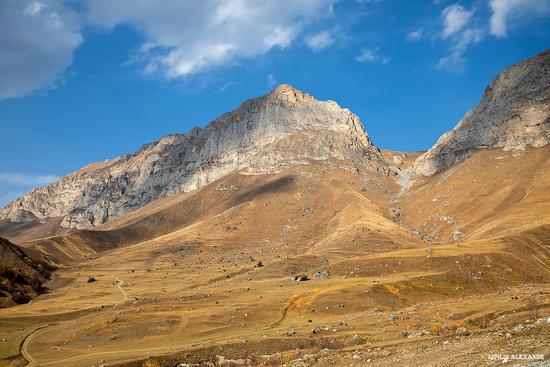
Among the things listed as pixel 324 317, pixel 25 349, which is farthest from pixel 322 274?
pixel 25 349

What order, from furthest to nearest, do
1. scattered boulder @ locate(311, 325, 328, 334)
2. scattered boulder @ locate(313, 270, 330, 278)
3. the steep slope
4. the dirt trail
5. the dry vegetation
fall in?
the steep slope, scattered boulder @ locate(313, 270, 330, 278), the dirt trail, scattered boulder @ locate(311, 325, 328, 334), the dry vegetation

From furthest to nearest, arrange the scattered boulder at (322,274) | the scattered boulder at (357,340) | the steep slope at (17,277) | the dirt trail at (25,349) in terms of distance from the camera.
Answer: the steep slope at (17,277)
the scattered boulder at (322,274)
the dirt trail at (25,349)
the scattered boulder at (357,340)

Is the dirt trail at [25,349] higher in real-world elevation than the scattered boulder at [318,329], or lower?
higher

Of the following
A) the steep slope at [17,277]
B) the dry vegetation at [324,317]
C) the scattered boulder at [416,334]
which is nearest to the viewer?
the dry vegetation at [324,317]

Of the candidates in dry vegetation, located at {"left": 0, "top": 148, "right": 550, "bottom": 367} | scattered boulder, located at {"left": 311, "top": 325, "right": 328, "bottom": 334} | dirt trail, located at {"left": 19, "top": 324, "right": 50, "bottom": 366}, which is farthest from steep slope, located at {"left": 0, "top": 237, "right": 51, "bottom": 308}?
scattered boulder, located at {"left": 311, "top": 325, "right": 328, "bottom": 334}

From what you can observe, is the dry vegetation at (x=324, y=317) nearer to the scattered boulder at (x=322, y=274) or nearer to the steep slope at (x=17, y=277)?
the scattered boulder at (x=322, y=274)

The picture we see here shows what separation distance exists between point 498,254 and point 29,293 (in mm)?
130799

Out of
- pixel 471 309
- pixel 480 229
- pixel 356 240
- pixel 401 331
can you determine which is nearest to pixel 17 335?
pixel 401 331

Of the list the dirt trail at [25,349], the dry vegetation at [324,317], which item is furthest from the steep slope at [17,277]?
the dirt trail at [25,349]

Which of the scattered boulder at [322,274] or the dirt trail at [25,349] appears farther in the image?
the scattered boulder at [322,274]

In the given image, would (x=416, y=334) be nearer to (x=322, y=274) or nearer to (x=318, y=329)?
(x=318, y=329)

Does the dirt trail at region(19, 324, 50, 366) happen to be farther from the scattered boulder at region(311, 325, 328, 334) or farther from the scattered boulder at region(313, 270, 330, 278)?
the scattered boulder at region(313, 270, 330, 278)

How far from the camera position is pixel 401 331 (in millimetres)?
52750

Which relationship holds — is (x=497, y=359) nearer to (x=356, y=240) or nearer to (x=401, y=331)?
(x=401, y=331)
